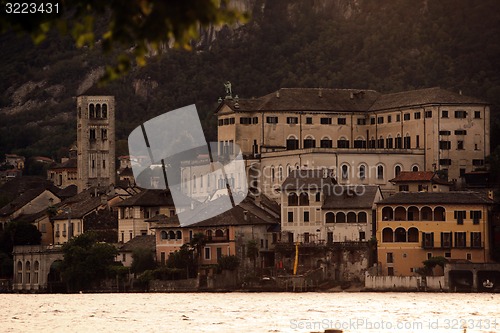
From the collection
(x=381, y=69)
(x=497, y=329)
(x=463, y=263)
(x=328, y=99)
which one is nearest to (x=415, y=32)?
(x=381, y=69)

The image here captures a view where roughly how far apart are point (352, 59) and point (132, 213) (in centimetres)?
7988

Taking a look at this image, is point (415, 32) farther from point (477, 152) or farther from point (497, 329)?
point (497, 329)

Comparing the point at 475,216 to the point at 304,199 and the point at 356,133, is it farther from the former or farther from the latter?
the point at 356,133

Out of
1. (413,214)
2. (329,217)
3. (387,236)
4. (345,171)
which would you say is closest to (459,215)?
(413,214)

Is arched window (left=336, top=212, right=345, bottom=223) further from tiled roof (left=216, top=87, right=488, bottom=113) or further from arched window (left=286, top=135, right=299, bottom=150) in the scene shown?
arched window (left=286, top=135, right=299, bottom=150)

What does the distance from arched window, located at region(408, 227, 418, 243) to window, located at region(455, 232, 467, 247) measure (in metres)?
2.42

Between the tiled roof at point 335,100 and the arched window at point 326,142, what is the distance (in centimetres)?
227

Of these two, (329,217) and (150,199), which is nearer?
(329,217)

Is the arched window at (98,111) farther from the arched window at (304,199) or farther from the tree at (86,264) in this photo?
the arched window at (304,199)

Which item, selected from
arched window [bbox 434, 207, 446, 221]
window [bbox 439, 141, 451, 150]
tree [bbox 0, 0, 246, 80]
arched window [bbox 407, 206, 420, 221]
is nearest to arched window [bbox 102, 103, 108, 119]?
window [bbox 439, 141, 451, 150]

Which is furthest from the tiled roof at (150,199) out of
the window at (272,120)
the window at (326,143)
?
the window at (326,143)

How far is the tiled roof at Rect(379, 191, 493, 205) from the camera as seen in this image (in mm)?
94625

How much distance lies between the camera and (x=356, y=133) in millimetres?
119312

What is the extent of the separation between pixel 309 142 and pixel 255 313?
47400mm
